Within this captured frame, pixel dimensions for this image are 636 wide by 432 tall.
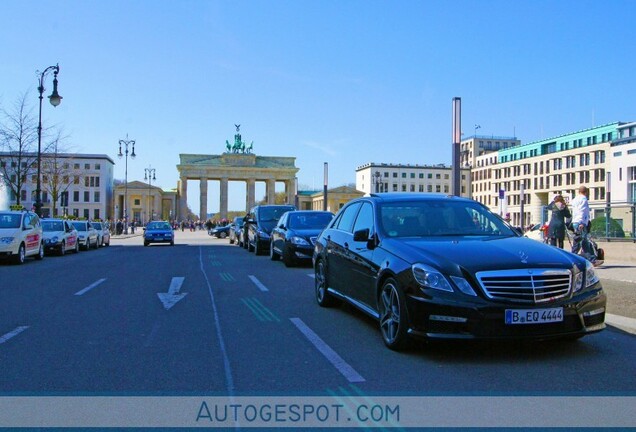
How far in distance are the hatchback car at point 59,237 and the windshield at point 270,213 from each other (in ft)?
26.4

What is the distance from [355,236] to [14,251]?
14.8 meters

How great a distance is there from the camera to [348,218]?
28.4 ft

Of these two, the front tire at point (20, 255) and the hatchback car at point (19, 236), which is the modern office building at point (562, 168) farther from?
the front tire at point (20, 255)

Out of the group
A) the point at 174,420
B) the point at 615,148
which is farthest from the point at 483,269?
the point at 615,148

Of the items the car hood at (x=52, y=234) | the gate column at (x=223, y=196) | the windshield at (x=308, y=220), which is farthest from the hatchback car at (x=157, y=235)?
the gate column at (x=223, y=196)

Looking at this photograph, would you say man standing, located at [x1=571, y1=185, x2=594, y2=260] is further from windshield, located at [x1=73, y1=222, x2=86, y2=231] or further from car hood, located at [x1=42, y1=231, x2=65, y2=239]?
windshield, located at [x1=73, y1=222, x2=86, y2=231]

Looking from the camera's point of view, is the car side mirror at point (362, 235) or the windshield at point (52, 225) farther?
the windshield at point (52, 225)

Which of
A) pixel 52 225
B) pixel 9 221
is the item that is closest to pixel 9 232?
pixel 9 221

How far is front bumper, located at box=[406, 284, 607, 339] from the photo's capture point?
5.43 metres

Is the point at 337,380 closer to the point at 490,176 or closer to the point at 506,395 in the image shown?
the point at 506,395

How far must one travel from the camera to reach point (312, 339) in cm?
682

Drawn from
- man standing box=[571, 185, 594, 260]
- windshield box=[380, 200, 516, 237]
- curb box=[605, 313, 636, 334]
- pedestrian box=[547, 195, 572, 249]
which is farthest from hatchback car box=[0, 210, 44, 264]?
curb box=[605, 313, 636, 334]

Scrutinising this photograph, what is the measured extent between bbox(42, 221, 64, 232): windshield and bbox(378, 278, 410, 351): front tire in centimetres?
2230

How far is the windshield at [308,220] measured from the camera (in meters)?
18.0
